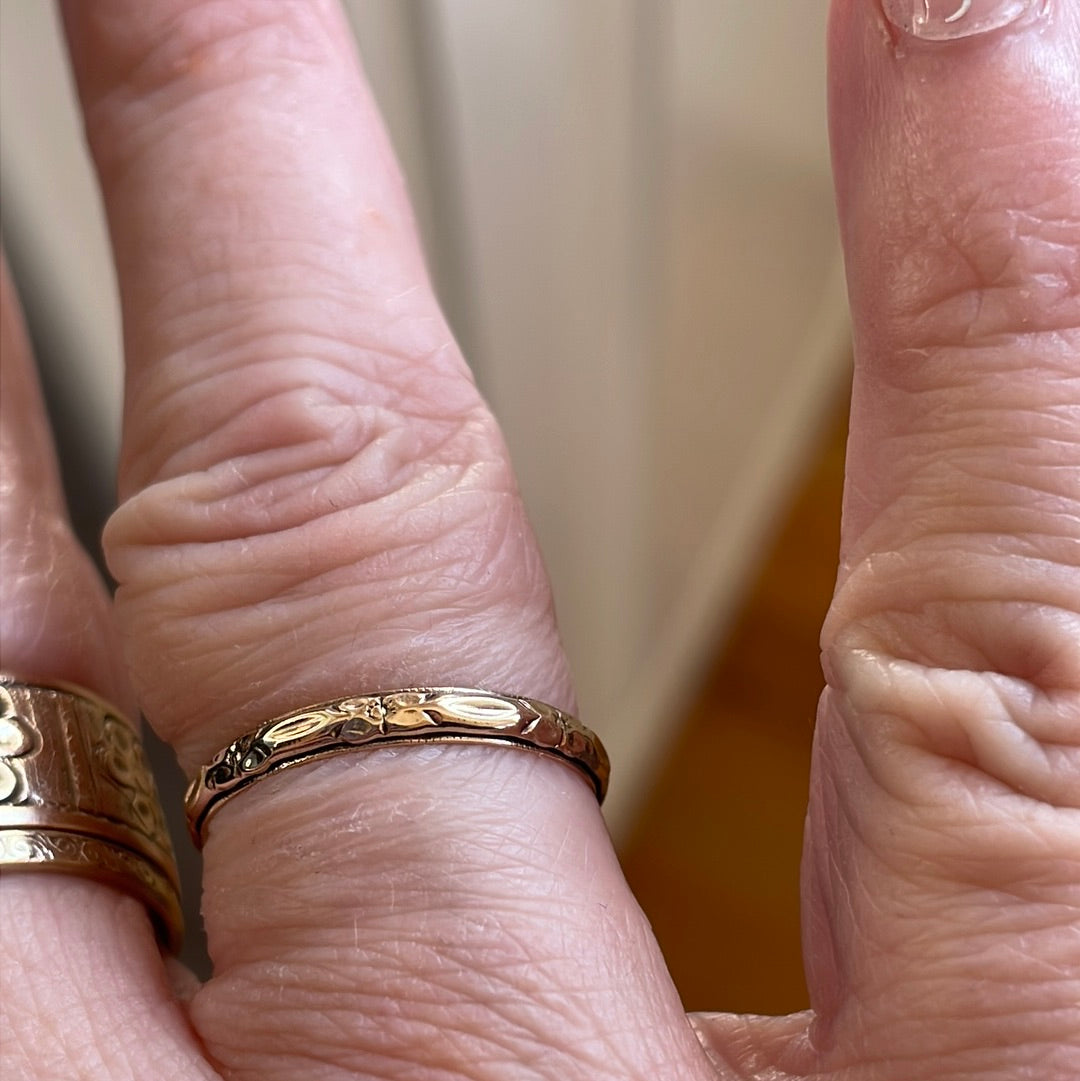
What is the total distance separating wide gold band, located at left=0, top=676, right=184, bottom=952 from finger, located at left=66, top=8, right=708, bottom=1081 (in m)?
0.02

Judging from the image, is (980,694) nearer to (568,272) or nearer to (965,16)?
(965,16)

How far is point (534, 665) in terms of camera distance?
1.27 feet

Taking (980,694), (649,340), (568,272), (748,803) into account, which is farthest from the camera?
(748,803)

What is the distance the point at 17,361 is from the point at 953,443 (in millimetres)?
356

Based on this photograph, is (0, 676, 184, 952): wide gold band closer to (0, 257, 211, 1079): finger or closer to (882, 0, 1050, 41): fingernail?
(0, 257, 211, 1079): finger

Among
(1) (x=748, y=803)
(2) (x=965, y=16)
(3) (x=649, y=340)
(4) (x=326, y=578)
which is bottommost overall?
(1) (x=748, y=803)

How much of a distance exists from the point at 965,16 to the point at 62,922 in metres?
0.37

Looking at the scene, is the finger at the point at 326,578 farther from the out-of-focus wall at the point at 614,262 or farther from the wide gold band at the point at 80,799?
the out-of-focus wall at the point at 614,262

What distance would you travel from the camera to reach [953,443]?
0.34 metres

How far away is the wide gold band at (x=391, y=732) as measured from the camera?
35cm

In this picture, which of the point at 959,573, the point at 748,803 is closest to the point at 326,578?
the point at 959,573

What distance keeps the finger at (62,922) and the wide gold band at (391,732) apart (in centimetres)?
5

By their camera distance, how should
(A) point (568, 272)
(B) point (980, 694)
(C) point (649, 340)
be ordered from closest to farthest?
(B) point (980, 694), (A) point (568, 272), (C) point (649, 340)

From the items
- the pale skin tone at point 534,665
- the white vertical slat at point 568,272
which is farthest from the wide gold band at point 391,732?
the white vertical slat at point 568,272
